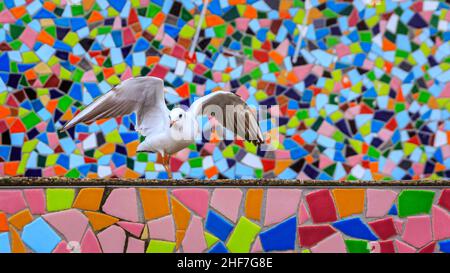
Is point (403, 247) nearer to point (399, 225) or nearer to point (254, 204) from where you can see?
point (399, 225)

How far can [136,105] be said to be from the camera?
1463mm

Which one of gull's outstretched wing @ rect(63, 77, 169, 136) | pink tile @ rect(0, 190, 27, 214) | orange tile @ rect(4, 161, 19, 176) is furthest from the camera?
orange tile @ rect(4, 161, 19, 176)

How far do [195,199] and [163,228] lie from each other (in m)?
0.11

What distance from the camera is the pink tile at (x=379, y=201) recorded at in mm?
1372

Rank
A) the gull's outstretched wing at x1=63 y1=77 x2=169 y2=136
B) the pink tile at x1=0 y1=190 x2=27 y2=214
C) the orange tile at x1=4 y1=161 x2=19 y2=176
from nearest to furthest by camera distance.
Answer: the pink tile at x1=0 y1=190 x2=27 y2=214 < the gull's outstretched wing at x1=63 y1=77 x2=169 y2=136 < the orange tile at x1=4 y1=161 x2=19 y2=176

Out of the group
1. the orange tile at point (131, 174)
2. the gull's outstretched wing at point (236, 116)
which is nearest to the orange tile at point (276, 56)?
the gull's outstretched wing at point (236, 116)

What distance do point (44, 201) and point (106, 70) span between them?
464mm

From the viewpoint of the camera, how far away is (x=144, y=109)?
1.49 m

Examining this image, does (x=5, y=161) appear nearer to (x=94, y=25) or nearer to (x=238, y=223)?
(x=94, y=25)

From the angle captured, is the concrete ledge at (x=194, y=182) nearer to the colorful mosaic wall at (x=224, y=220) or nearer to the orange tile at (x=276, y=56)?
the colorful mosaic wall at (x=224, y=220)

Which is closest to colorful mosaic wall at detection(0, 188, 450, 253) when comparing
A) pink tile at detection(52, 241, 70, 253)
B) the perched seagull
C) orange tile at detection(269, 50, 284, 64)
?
pink tile at detection(52, 241, 70, 253)

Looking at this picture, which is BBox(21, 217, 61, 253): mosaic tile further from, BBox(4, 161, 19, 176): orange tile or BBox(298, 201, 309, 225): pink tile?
BBox(298, 201, 309, 225): pink tile

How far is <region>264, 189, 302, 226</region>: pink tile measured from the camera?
1352mm

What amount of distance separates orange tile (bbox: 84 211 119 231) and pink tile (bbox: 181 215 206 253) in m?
0.20
